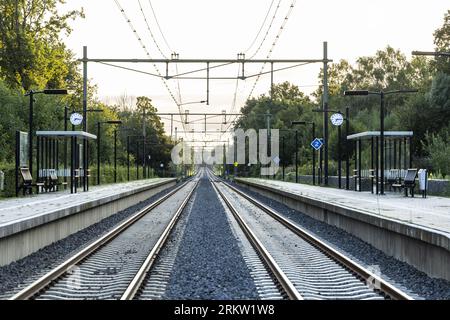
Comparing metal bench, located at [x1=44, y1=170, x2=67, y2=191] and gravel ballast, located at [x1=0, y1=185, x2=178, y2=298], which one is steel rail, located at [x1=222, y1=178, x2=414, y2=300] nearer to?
gravel ballast, located at [x1=0, y1=185, x2=178, y2=298]

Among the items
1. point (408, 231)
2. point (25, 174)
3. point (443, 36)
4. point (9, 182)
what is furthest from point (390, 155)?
point (443, 36)

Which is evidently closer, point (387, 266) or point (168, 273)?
point (168, 273)

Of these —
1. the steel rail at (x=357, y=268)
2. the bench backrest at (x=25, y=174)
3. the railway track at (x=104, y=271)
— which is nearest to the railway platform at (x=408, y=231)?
the steel rail at (x=357, y=268)

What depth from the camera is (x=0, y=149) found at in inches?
1703

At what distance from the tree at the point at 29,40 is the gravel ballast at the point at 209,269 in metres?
34.0

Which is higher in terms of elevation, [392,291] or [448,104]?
[448,104]

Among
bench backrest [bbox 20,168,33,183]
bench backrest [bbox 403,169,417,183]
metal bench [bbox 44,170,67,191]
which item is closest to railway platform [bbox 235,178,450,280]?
bench backrest [bbox 403,169,417,183]

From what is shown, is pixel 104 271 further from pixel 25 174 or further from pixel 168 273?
pixel 25 174

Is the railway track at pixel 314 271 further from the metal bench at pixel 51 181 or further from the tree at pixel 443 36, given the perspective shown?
the tree at pixel 443 36

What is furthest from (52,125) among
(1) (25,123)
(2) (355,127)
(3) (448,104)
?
(3) (448,104)

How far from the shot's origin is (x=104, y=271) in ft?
36.7

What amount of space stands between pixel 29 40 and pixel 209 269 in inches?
1617
